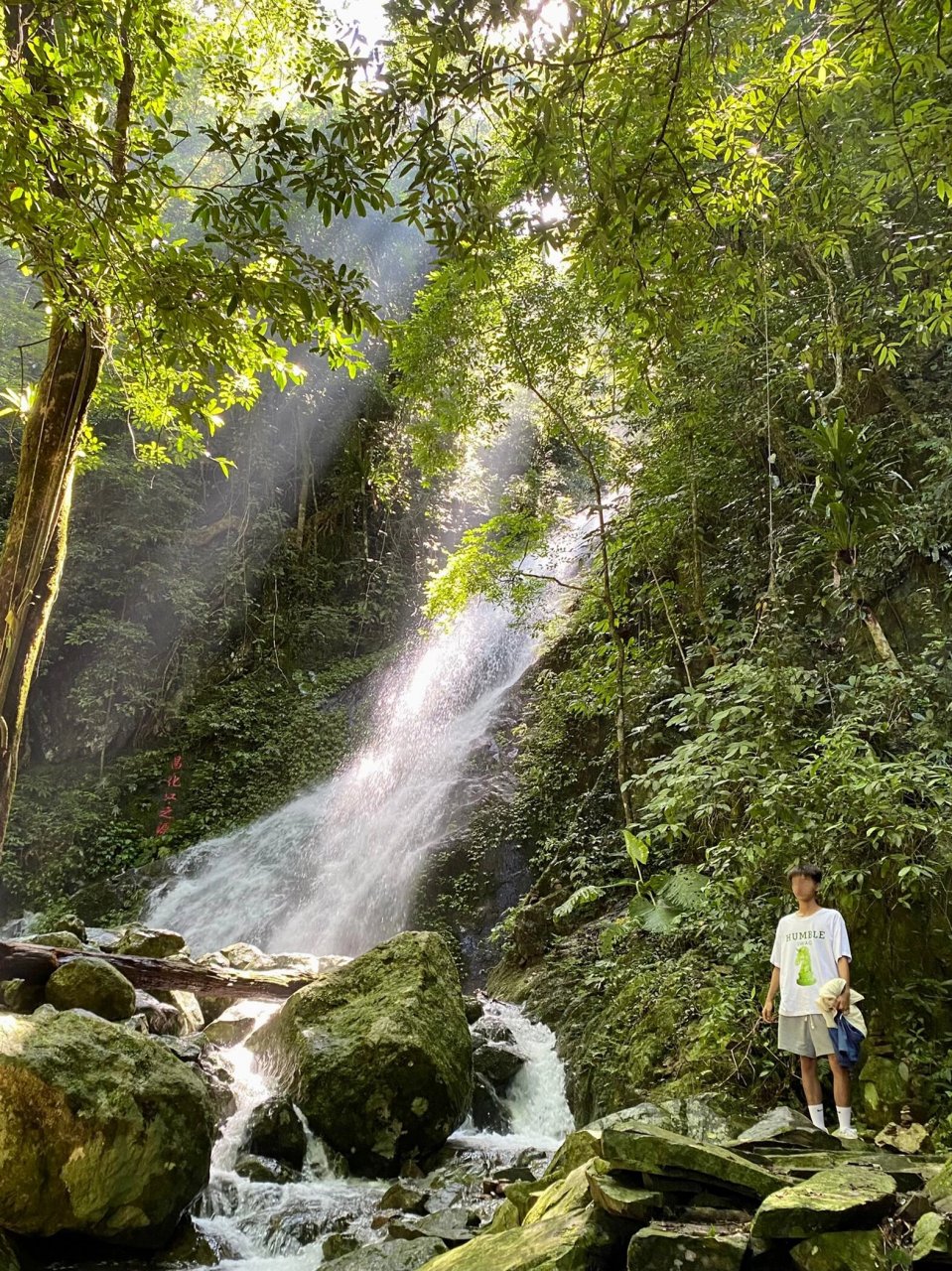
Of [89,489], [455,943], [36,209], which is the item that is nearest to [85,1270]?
[36,209]

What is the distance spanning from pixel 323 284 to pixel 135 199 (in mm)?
938

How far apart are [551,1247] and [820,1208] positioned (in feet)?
2.69

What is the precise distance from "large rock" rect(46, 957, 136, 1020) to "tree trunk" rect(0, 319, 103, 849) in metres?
2.31

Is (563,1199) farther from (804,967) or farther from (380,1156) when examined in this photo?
(380,1156)

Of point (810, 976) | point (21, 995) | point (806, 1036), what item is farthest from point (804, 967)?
point (21, 995)

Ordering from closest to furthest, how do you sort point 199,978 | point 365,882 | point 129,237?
point 129,237, point 199,978, point 365,882

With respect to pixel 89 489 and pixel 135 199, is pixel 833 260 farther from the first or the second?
pixel 89 489

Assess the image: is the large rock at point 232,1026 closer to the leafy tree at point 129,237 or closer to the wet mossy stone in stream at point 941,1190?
the leafy tree at point 129,237

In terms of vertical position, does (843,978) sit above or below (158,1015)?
above

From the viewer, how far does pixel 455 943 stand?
30.4 feet

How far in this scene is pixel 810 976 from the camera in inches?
150

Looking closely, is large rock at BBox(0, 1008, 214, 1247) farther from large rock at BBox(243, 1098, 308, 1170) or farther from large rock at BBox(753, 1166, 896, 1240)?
large rock at BBox(753, 1166, 896, 1240)

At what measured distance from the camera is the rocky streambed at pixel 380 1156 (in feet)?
6.98

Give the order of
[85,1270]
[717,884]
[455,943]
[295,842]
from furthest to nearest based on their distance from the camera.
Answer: [295,842]
[455,943]
[717,884]
[85,1270]
